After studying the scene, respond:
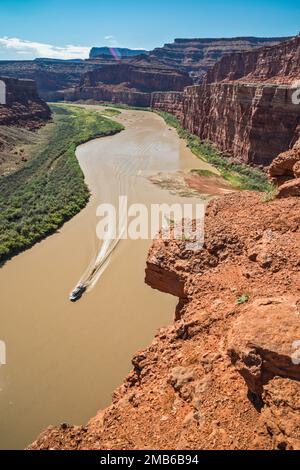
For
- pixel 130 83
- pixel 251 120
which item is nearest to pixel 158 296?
pixel 251 120

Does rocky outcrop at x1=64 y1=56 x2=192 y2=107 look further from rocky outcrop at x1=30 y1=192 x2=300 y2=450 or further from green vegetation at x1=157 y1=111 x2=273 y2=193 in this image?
rocky outcrop at x1=30 y1=192 x2=300 y2=450

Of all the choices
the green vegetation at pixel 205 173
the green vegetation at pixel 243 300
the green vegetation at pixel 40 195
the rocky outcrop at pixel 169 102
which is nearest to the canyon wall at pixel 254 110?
the green vegetation at pixel 205 173

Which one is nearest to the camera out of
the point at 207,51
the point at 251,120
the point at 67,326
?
the point at 67,326

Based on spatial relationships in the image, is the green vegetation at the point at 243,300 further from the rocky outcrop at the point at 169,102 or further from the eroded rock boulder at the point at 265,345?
the rocky outcrop at the point at 169,102

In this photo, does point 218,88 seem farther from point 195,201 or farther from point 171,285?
point 171,285

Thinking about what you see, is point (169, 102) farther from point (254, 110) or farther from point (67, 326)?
point (67, 326)

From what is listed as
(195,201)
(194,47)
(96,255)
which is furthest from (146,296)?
Result: (194,47)

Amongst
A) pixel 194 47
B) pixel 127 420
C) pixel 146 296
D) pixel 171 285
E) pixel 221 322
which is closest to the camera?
pixel 127 420

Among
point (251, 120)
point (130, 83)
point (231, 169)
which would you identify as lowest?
point (231, 169)
